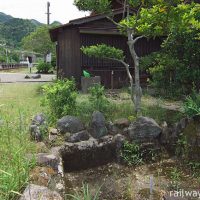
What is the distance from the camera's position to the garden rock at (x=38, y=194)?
4004mm

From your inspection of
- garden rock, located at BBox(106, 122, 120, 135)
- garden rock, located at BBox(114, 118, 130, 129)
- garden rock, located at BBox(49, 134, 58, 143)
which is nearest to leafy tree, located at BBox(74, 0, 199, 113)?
garden rock, located at BBox(114, 118, 130, 129)

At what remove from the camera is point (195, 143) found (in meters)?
6.57

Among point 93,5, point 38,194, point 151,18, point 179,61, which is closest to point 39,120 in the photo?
point 38,194

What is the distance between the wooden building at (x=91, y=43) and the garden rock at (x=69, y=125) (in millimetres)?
A: 7128

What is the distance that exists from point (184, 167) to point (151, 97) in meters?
5.49

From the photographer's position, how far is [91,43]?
14.4 meters

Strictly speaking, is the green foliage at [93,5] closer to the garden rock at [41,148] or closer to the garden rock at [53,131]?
the garden rock at [53,131]

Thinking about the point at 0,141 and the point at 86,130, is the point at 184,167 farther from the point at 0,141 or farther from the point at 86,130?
the point at 0,141

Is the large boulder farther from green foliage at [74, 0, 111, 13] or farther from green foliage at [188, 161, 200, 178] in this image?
green foliage at [74, 0, 111, 13]

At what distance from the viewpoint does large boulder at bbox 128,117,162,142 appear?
714 centimetres

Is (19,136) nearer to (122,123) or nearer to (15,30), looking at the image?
(122,123)

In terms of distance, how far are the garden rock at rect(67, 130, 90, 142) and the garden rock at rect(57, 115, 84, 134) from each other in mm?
157

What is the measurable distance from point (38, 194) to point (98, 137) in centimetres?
332

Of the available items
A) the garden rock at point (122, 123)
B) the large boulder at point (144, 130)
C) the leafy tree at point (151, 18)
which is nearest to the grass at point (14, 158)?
the garden rock at point (122, 123)
